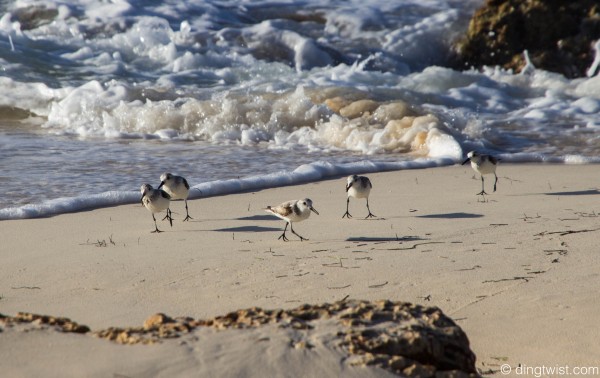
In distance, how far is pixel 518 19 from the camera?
59.9 ft

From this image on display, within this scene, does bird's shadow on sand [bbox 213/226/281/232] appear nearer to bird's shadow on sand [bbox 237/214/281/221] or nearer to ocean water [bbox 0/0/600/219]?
bird's shadow on sand [bbox 237/214/281/221]

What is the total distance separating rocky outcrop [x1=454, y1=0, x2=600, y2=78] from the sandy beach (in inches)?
402

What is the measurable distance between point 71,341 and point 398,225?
4211 mm

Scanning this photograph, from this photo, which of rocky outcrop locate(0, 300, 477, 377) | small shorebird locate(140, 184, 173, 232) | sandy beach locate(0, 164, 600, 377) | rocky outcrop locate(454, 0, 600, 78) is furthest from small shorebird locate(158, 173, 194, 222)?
rocky outcrop locate(454, 0, 600, 78)

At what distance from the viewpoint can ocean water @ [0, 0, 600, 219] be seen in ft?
33.6

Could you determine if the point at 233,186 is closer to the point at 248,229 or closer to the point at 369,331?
the point at 248,229

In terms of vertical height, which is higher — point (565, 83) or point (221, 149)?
point (565, 83)

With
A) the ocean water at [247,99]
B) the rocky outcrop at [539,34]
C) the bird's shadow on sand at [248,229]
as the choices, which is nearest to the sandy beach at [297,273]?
the bird's shadow on sand at [248,229]

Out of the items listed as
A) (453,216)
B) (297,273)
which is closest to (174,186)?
(453,216)

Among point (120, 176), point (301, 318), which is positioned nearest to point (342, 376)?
point (301, 318)

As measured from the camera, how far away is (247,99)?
14000 millimetres

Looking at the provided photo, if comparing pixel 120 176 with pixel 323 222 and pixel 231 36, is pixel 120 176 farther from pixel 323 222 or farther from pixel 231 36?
pixel 231 36

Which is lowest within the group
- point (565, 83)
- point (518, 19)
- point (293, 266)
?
point (293, 266)

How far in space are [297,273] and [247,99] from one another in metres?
8.71
